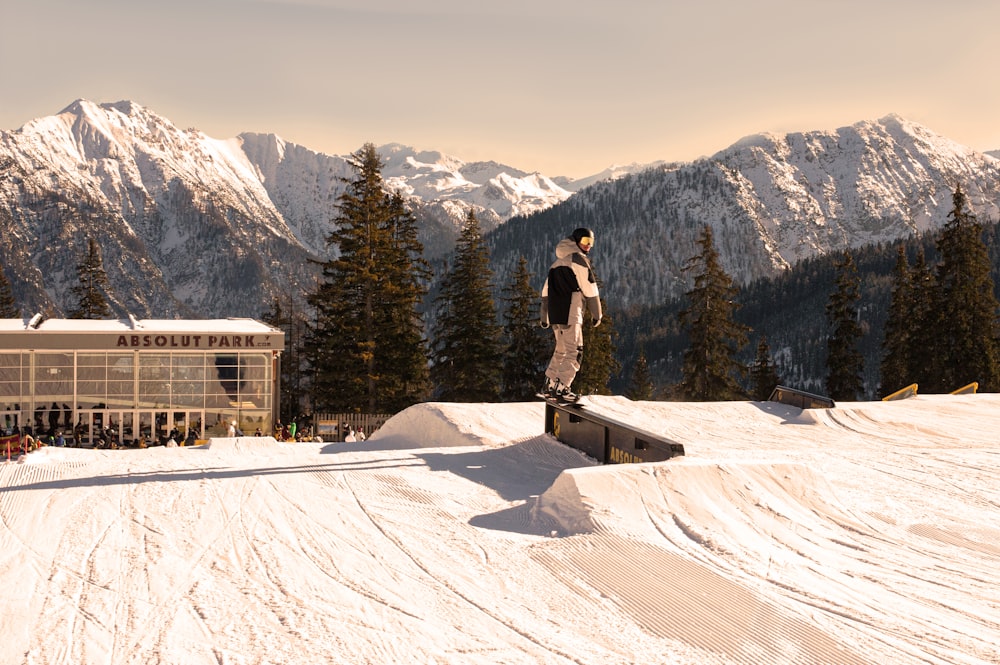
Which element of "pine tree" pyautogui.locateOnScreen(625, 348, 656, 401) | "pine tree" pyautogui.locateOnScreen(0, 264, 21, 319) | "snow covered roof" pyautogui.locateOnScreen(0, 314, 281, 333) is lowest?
"pine tree" pyautogui.locateOnScreen(625, 348, 656, 401)

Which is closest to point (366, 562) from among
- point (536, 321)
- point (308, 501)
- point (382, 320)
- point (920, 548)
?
point (308, 501)

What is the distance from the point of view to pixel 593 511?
9258 mm

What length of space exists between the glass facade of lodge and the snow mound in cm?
1899

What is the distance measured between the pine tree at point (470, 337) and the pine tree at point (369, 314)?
9.72 ft

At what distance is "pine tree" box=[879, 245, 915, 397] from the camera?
4797 cm

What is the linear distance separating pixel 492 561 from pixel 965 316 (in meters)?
44.0

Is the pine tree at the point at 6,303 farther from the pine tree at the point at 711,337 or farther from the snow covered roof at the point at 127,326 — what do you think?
the pine tree at the point at 711,337

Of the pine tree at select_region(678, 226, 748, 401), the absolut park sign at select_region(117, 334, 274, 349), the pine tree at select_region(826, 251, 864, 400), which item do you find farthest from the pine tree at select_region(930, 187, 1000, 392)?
the absolut park sign at select_region(117, 334, 274, 349)

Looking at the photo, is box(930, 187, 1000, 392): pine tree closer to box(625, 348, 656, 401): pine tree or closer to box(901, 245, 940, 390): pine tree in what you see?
box(901, 245, 940, 390): pine tree

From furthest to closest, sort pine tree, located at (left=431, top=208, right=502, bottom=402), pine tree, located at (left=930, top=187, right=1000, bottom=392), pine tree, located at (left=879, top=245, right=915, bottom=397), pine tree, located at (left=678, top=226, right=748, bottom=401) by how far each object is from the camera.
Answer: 1. pine tree, located at (left=879, top=245, right=915, bottom=397)
2. pine tree, located at (left=678, top=226, right=748, bottom=401)
3. pine tree, located at (left=431, top=208, right=502, bottom=402)
4. pine tree, located at (left=930, top=187, right=1000, bottom=392)

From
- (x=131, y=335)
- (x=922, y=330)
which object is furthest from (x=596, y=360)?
(x=131, y=335)

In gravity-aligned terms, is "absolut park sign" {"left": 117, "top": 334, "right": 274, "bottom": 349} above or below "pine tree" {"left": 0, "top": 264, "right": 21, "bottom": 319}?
below

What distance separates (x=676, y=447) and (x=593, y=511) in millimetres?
2966

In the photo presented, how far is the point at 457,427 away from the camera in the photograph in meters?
17.0
